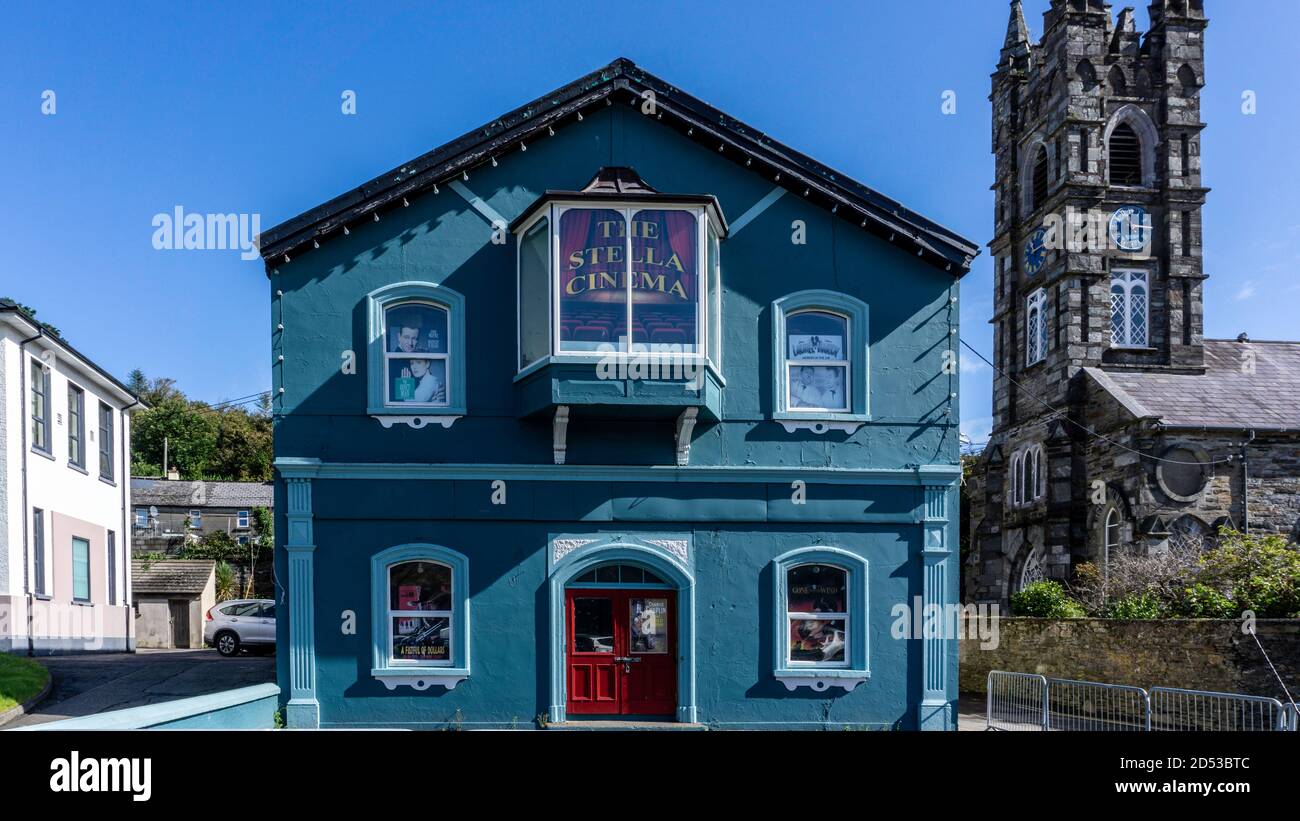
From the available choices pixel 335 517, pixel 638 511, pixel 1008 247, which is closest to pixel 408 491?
pixel 335 517

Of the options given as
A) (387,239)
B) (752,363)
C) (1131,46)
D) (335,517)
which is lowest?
(335,517)

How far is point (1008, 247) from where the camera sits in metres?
40.6

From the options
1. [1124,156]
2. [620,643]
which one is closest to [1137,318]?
[1124,156]

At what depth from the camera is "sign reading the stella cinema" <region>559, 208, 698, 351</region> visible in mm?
14359

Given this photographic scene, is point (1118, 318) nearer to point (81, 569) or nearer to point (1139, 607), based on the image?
point (1139, 607)

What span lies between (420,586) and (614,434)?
3649 millimetres

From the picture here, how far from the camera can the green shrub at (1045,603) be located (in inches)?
872

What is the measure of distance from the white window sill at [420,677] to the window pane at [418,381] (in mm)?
3913

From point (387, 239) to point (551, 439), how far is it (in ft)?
12.9

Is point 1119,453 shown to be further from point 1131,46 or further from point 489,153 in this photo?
point 489,153

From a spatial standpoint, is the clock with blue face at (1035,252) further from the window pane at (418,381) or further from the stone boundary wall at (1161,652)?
the window pane at (418,381)

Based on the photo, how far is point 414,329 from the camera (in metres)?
15.1

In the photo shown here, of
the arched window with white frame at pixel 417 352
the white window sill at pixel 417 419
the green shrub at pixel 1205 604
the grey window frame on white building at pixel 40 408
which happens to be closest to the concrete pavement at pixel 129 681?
the grey window frame on white building at pixel 40 408

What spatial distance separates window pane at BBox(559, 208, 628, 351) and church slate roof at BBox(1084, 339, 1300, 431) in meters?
22.8
